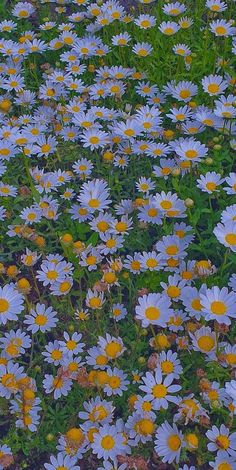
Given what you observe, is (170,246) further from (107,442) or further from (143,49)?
(143,49)

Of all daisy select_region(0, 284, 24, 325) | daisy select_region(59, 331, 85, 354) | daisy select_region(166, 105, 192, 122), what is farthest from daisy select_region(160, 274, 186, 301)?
daisy select_region(166, 105, 192, 122)

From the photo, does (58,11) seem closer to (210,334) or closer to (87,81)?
(87,81)

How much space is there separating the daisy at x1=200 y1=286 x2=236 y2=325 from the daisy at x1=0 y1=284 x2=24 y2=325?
87 centimetres

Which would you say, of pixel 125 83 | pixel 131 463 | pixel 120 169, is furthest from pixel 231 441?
pixel 125 83

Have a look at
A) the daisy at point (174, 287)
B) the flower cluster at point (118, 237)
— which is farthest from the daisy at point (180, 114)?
the daisy at point (174, 287)

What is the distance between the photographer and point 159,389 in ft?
9.29

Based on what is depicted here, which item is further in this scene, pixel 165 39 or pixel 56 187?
pixel 165 39

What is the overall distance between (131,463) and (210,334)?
2.17ft

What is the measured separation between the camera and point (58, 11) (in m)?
5.12

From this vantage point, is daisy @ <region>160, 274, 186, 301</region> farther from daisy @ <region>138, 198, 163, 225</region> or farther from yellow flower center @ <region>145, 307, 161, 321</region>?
daisy @ <region>138, 198, 163, 225</region>

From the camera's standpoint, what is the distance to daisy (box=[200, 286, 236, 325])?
284 centimetres

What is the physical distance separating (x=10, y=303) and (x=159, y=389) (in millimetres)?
841

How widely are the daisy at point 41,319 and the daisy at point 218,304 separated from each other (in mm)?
769

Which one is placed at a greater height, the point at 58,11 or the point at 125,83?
the point at 58,11
